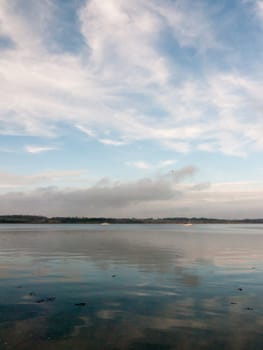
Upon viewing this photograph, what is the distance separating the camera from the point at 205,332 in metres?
11.9

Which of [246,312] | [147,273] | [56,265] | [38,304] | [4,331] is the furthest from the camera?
[56,265]

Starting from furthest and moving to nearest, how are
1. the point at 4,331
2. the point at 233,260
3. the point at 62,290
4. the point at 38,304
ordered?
the point at 233,260 < the point at 62,290 < the point at 38,304 < the point at 4,331

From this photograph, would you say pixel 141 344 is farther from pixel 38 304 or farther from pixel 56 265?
pixel 56 265

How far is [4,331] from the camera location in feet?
38.6

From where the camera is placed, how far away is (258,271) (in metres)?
25.7

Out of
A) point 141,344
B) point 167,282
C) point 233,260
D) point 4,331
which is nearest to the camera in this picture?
point 141,344

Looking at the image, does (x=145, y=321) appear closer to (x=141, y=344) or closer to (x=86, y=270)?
(x=141, y=344)

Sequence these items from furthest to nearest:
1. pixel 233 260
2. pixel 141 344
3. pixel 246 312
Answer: pixel 233 260 < pixel 246 312 < pixel 141 344

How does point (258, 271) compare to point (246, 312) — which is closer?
point (246, 312)

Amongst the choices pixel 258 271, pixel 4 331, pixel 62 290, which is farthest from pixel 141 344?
pixel 258 271

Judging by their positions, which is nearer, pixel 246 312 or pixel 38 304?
pixel 246 312

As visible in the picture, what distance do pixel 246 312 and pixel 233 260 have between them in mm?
18871

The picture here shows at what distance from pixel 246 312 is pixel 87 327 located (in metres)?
6.82

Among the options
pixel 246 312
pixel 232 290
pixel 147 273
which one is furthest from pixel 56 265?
pixel 246 312
